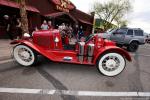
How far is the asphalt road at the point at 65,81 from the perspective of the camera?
144 inches

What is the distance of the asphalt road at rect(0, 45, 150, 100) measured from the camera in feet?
12.0

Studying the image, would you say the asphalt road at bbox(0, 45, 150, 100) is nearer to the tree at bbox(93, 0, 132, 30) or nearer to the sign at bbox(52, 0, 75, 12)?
the sign at bbox(52, 0, 75, 12)

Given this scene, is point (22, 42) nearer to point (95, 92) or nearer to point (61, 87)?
point (61, 87)

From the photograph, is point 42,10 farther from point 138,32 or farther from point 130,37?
point 138,32

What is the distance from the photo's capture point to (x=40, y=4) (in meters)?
18.8

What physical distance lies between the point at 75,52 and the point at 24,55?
1.67 m

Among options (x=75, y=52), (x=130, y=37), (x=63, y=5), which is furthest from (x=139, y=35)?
(x=63, y=5)

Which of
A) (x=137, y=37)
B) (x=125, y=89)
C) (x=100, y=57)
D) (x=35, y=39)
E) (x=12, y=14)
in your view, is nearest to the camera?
(x=125, y=89)

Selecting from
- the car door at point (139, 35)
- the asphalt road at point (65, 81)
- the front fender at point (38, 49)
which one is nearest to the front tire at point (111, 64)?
the asphalt road at point (65, 81)

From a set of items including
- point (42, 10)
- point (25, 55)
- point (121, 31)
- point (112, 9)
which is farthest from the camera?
point (112, 9)

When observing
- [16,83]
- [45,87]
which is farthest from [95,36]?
[16,83]

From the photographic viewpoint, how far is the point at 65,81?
456 centimetres

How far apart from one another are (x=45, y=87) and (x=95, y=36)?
2311 mm

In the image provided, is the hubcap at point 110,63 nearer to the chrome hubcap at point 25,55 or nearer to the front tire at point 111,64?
the front tire at point 111,64
